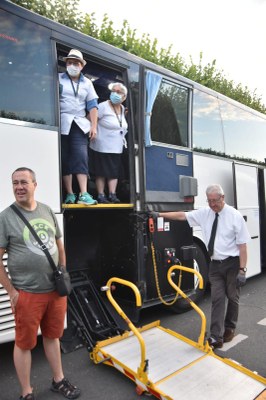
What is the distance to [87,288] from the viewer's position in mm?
4152

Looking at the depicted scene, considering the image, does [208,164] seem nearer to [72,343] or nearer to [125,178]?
[125,178]

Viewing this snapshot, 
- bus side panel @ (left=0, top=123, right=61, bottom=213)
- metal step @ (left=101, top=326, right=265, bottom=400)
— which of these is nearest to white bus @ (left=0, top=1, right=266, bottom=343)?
bus side panel @ (left=0, top=123, right=61, bottom=213)

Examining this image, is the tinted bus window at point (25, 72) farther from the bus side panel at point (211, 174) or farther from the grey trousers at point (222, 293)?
the bus side panel at point (211, 174)

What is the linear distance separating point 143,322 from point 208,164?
8.37 ft

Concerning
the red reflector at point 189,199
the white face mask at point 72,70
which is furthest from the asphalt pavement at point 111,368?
the white face mask at point 72,70

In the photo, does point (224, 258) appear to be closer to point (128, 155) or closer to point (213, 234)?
point (213, 234)

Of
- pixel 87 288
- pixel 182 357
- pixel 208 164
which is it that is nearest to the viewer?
pixel 182 357

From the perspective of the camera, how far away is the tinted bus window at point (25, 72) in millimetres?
3172

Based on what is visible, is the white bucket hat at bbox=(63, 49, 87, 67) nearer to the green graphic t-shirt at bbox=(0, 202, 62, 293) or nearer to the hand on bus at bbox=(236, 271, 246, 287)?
the green graphic t-shirt at bbox=(0, 202, 62, 293)

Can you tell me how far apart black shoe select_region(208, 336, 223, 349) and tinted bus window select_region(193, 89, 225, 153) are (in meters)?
2.73

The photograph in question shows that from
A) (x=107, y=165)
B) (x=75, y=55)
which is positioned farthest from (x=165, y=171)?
(x=75, y=55)

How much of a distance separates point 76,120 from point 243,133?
4.05 meters

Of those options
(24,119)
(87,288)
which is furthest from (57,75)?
(87,288)

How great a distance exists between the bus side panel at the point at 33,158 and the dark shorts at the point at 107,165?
0.94 meters
